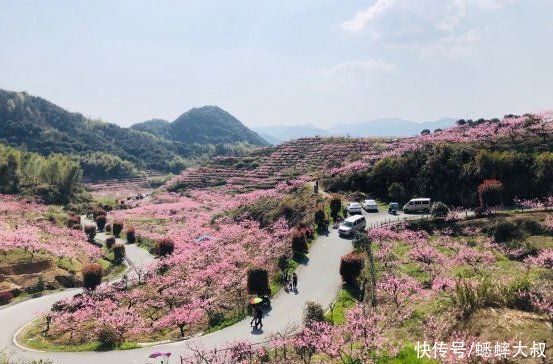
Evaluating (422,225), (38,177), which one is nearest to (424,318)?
(422,225)

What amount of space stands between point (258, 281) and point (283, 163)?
81.2m

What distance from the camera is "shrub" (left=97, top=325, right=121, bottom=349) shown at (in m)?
27.1

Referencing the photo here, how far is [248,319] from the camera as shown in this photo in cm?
2850

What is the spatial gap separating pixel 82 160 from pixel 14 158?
85.7 m

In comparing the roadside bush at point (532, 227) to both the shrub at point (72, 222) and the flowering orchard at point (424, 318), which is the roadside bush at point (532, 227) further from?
the shrub at point (72, 222)

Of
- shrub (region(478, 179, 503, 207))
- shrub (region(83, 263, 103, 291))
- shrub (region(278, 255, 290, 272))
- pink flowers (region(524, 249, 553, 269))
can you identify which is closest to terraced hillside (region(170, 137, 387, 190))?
shrub (region(478, 179, 503, 207))

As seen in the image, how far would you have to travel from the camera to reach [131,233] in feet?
222

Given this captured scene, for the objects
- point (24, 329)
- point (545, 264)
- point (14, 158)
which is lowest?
point (24, 329)

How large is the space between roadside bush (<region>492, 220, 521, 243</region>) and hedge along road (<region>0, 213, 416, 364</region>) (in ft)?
42.7

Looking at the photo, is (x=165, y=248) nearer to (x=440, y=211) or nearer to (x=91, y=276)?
(x=91, y=276)

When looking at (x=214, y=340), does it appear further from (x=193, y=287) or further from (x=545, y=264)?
(x=545, y=264)

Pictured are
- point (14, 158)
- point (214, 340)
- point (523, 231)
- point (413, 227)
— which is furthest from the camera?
point (14, 158)

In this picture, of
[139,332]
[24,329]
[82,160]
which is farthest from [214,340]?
[82,160]

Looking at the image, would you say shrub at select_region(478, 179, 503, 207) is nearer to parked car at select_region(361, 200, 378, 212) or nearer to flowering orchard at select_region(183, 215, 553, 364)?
parked car at select_region(361, 200, 378, 212)
